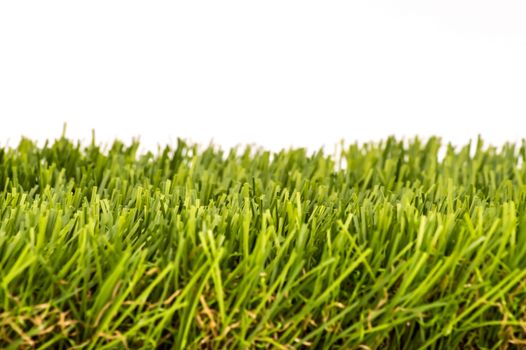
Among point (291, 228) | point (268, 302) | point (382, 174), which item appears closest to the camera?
point (268, 302)

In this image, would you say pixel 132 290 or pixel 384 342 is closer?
pixel 132 290

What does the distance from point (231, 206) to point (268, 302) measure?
451mm

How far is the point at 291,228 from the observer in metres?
1.85

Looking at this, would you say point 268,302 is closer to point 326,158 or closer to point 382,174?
point 382,174

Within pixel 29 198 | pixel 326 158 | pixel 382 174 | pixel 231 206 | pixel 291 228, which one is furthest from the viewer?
pixel 326 158

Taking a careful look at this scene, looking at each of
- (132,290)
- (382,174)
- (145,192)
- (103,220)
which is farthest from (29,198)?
(382,174)

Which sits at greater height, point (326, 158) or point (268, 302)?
point (326, 158)

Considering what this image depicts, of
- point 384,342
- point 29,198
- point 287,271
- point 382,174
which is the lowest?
point 384,342

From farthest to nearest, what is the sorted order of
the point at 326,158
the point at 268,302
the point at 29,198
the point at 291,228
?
the point at 326,158 < the point at 29,198 < the point at 291,228 < the point at 268,302

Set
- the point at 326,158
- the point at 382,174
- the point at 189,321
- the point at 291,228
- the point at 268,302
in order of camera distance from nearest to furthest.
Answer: the point at 189,321, the point at 268,302, the point at 291,228, the point at 382,174, the point at 326,158

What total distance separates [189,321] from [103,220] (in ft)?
1.31

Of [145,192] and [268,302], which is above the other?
[145,192]

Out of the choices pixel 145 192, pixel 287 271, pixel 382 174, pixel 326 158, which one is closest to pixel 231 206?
pixel 145 192

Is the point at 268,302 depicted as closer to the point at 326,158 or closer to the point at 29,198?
the point at 29,198
